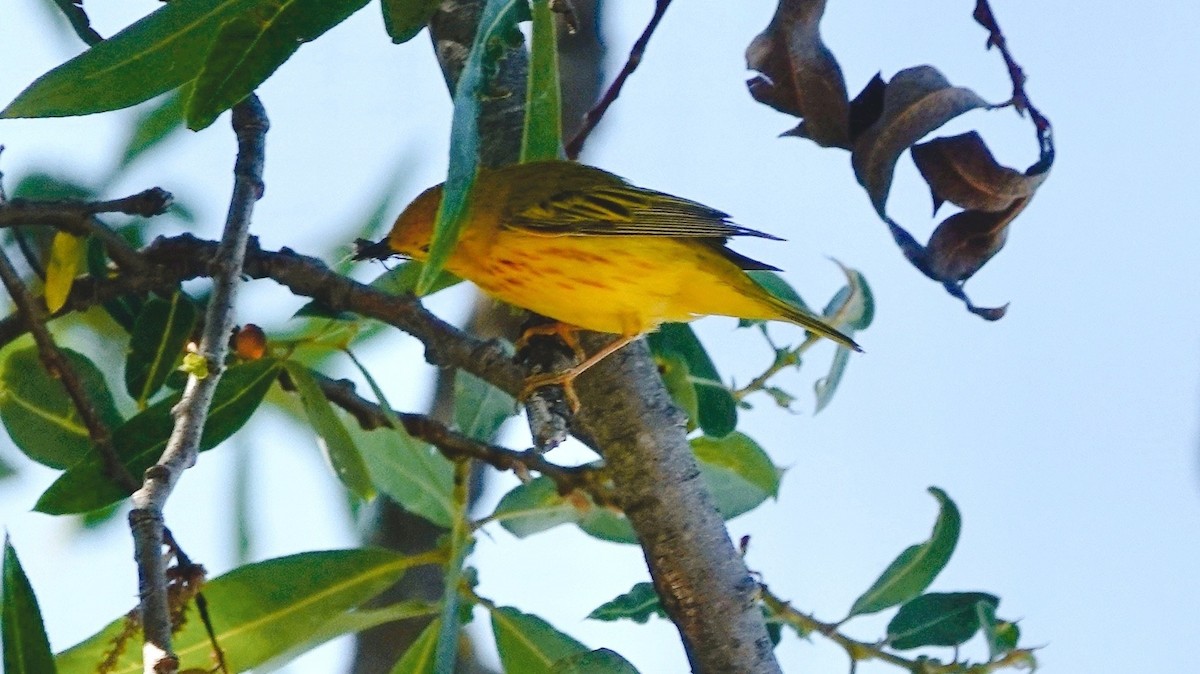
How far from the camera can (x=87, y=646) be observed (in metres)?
1.38

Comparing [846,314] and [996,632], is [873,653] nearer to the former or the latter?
[996,632]

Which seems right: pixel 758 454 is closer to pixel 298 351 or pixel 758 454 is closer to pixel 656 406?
pixel 656 406

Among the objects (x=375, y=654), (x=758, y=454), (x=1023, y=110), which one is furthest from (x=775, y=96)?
(x=375, y=654)

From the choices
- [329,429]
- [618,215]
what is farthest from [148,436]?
[618,215]

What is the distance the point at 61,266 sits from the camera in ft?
4.69

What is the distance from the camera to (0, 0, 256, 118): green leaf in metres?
1.14

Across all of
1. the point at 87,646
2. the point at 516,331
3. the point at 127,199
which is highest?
the point at 516,331

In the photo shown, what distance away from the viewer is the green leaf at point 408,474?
1668mm

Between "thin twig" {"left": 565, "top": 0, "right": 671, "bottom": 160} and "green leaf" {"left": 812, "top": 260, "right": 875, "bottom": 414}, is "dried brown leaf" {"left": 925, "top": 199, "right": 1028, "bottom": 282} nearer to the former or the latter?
"thin twig" {"left": 565, "top": 0, "right": 671, "bottom": 160}

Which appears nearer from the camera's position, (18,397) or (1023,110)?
(1023,110)

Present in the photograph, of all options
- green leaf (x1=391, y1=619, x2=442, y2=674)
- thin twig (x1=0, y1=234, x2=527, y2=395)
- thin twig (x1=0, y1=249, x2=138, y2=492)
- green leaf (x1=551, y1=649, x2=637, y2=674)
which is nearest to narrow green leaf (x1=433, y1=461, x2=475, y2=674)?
green leaf (x1=391, y1=619, x2=442, y2=674)

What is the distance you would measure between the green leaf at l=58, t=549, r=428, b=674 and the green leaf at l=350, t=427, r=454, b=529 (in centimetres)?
9

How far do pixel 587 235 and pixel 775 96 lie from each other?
1.65ft

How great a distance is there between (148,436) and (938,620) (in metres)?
0.97
